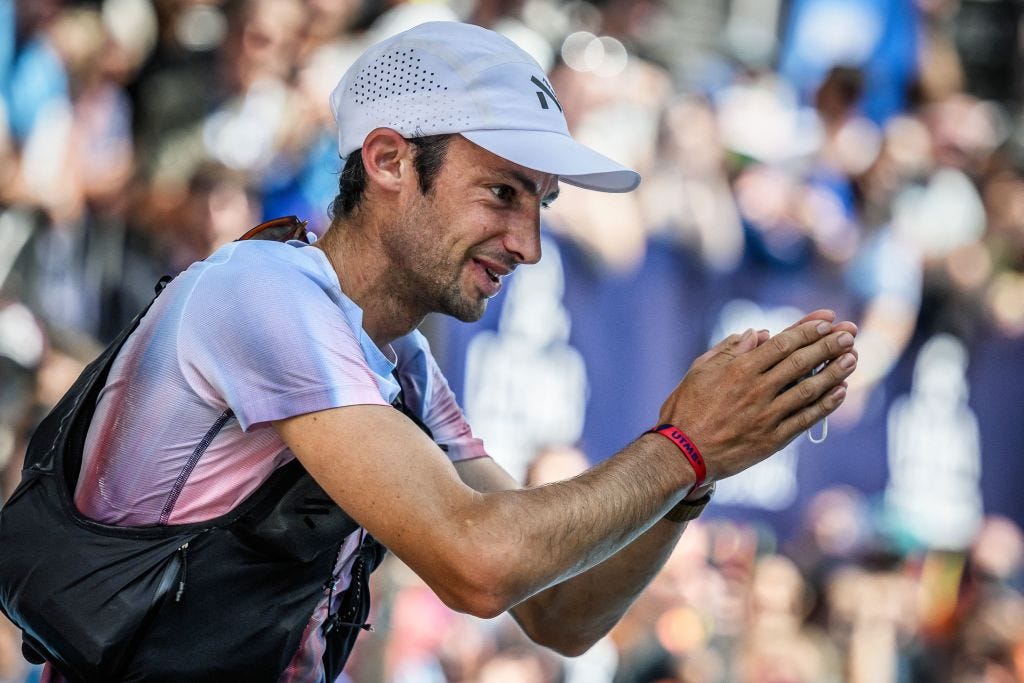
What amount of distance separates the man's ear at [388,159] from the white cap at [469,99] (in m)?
0.02

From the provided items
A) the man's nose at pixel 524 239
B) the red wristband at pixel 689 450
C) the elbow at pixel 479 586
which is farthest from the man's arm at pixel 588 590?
the elbow at pixel 479 586

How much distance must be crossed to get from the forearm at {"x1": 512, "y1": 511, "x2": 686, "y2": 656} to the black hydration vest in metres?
0.54

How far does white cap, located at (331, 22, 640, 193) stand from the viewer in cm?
187

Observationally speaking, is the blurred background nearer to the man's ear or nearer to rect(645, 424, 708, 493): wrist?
the man's ear

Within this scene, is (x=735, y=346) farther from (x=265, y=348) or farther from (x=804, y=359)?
(x=265, y=348)

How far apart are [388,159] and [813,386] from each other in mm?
743

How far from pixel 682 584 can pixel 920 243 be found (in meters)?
1.89

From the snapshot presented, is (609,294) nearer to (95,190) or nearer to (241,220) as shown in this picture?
(241,220)

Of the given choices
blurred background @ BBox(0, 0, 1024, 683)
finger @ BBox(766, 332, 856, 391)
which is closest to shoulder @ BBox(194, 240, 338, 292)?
finger @ BBox(766, 332, 856, 391)

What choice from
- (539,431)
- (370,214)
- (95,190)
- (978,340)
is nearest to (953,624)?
(978,340)

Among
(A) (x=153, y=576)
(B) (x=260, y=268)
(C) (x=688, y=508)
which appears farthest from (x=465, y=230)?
(A) (x=153, y=576)

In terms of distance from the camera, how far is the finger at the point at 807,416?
1791 millimetres

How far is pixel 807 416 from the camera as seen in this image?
5.89 feet

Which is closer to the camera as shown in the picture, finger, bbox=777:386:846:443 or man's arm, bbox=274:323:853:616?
man's arm, bbox=274:323:853:616
